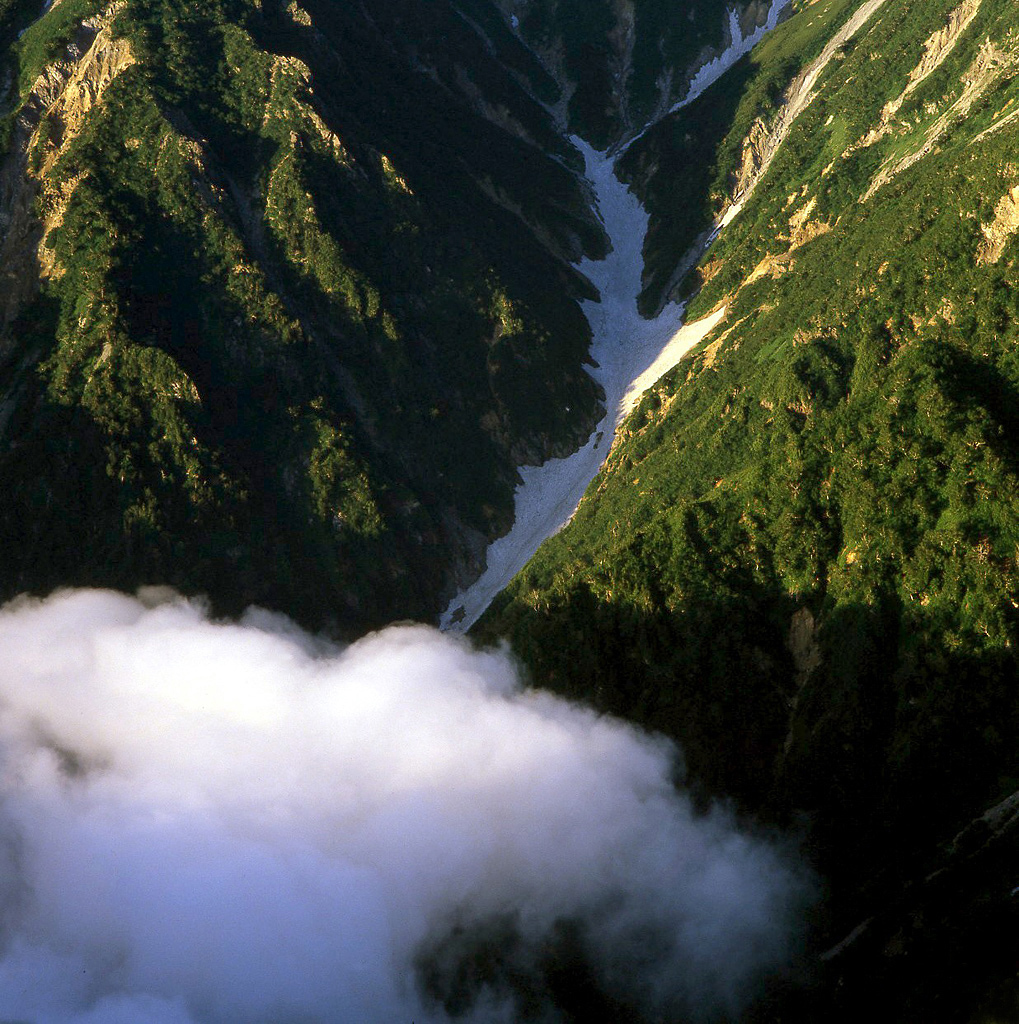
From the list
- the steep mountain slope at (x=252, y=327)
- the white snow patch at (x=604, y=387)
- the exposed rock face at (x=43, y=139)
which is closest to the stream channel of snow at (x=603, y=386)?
the white snow patch at (x=604, y=387)

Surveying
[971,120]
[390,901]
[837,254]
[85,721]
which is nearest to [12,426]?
[85,721]

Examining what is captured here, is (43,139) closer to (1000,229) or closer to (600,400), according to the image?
(600,400)

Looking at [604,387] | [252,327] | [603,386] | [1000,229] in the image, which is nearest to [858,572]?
[1000,229]

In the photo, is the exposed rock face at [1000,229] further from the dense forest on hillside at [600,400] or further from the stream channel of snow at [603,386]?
the stream channel of snow at [603,386]

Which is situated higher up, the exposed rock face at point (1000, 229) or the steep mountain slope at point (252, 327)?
the steep mountain slope at point (252, 327)

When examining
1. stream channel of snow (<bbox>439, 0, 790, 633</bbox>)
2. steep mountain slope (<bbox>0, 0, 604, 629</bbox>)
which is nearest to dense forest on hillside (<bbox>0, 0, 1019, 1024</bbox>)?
steep mountain slope (<bbox>0, 0, 604, 629</bbox>)
